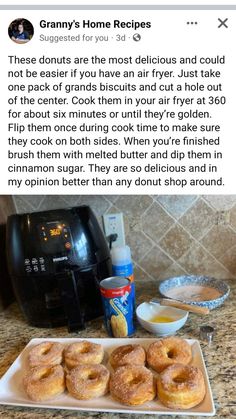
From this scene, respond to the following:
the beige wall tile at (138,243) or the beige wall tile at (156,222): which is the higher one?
the beige wall tile at (156,222)

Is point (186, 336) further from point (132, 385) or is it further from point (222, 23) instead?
point (222, 23)

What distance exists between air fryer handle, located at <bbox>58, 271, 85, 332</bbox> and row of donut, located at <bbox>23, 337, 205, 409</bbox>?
9 cm

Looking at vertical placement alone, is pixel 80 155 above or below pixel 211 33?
below

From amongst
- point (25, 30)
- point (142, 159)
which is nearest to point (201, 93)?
point (142, 159)

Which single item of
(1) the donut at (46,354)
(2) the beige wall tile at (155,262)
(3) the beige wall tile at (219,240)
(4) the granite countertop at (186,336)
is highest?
(3) the beige wall tile at (219,240)

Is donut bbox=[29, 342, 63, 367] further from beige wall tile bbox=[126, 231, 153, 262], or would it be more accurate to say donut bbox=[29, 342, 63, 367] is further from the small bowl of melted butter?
beige wall tile bbox=[126, 231, 153, 262]

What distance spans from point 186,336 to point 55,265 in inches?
13.6

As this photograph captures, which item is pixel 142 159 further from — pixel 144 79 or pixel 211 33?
pixel 211 33

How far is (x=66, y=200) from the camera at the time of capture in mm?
1038

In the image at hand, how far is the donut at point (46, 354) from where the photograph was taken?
0.67 m

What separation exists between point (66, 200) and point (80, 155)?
233 millimetres

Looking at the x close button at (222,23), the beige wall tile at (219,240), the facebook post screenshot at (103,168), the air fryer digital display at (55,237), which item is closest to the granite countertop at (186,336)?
the facebook post screenshot at (103,168)

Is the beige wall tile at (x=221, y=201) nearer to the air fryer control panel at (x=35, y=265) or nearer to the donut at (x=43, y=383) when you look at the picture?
the air fryer control panel at (x=35, y=265)

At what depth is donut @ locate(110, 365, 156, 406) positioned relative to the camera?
0.56 meters
